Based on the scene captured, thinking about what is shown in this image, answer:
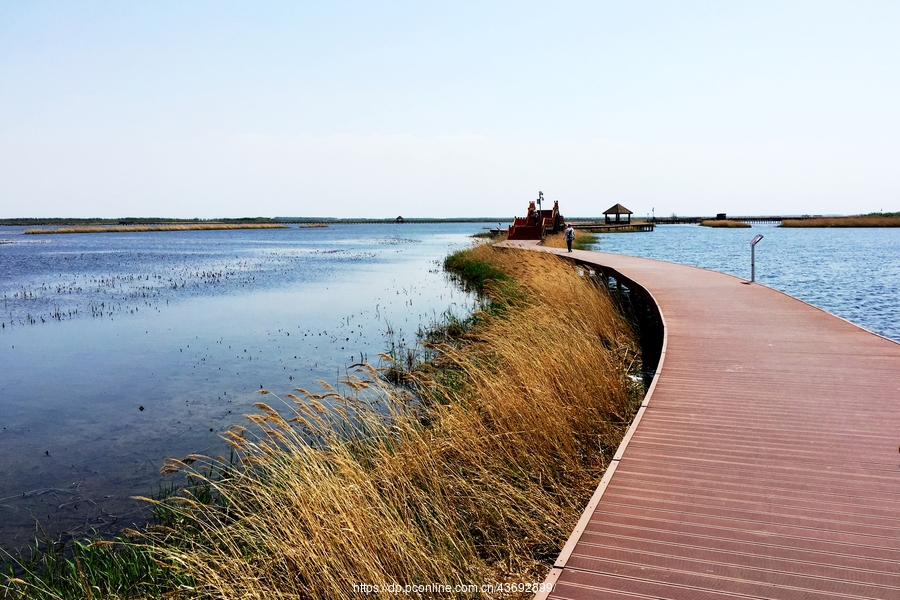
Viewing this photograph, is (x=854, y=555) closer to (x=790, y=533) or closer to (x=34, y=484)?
(x=790, y=533)

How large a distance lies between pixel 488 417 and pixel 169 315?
14.5m

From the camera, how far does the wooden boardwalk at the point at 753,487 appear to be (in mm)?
3191

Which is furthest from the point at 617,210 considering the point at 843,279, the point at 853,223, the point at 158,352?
the point at 158,352

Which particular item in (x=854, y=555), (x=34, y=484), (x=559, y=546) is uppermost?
(x=854, y=555)

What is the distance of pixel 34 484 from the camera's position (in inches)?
268

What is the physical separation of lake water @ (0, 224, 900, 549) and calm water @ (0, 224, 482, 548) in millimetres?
32

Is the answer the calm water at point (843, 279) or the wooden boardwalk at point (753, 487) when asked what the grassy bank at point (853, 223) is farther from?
the wooden boardwalk at point (753, 487)

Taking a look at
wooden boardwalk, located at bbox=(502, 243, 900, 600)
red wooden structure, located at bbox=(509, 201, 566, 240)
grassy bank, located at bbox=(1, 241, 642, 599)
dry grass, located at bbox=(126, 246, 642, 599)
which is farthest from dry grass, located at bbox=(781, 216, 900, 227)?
dry grass, located at bbox=(126, 246, 642, 599)

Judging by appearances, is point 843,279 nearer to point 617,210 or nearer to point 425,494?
point 425,494

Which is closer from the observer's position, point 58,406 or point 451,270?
point 58,406

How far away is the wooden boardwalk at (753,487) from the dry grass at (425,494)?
589 mm

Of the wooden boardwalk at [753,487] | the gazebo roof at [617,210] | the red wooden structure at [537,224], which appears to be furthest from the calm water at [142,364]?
the gazebo roof at [617,210]

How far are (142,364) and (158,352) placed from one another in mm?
1048

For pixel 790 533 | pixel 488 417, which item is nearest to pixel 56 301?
pixel 488 417
